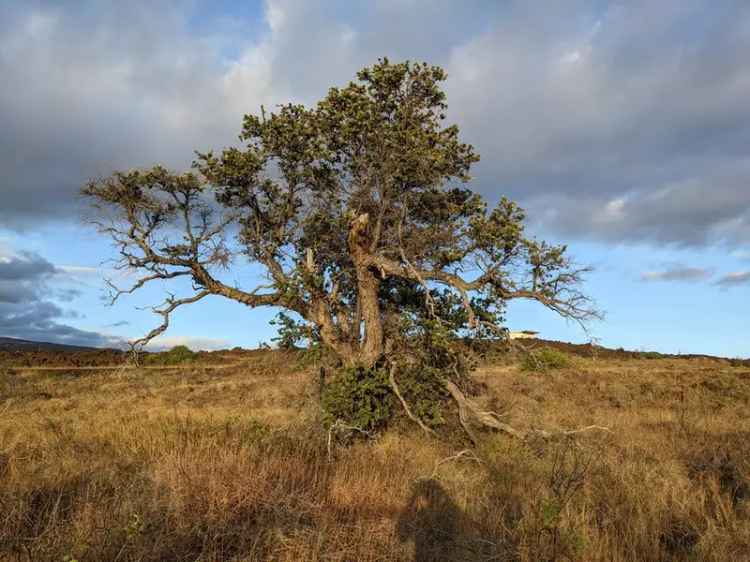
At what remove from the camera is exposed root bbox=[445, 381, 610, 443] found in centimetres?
1099

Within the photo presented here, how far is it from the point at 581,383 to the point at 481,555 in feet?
80.8

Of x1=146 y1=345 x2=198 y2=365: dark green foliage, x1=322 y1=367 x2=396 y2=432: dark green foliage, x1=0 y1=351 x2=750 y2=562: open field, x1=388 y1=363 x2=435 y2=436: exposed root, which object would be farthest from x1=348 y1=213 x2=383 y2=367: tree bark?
x1=146 y1=345 x2=198 y2=365: dark green foliage

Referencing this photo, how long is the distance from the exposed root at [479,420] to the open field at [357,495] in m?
0.30

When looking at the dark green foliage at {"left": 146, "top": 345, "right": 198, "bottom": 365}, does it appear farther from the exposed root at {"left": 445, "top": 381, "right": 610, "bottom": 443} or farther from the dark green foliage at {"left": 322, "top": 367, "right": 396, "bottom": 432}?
the exposed root at {"left": 445, "top": 381, "right": 610, "bottom": 443}

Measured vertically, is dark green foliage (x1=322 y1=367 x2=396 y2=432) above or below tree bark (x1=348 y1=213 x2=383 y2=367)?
below

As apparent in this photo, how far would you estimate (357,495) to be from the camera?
6.73 meters

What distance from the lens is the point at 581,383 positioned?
90.6 feet

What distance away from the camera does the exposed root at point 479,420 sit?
36.1 ft

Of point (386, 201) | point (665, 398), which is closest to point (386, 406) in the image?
point (386, 201)

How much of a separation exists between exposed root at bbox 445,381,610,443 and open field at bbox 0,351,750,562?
300 millimetres

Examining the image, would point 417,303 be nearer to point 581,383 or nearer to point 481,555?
point 481,555

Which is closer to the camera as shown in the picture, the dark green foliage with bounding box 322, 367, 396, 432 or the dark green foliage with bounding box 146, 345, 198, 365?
the dark green foliage with bounding box 322, 367, 396, 432

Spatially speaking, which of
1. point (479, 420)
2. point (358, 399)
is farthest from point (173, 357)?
point (479, 420)

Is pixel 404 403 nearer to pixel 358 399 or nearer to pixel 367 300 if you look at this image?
pixel 358 399
